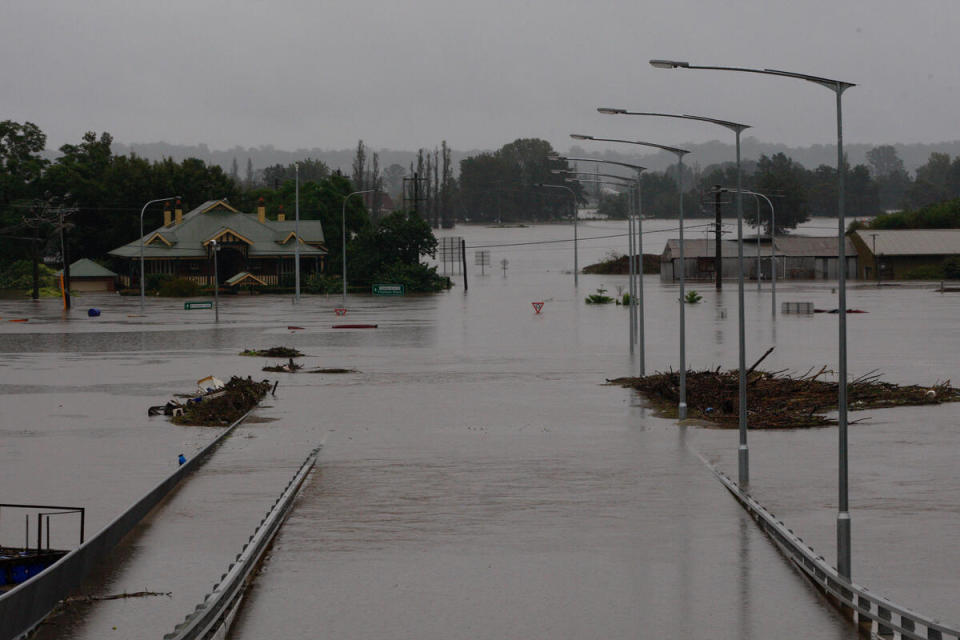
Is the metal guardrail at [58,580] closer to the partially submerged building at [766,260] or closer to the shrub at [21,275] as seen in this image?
the shrub at [21,275]

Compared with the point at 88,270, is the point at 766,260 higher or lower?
higher

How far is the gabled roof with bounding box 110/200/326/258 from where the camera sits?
130 m

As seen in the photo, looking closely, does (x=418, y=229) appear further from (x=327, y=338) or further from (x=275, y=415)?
(x=275, y=415)

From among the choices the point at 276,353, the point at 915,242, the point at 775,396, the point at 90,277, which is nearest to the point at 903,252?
the point at 915,242

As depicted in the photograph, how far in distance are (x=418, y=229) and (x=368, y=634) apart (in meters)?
118

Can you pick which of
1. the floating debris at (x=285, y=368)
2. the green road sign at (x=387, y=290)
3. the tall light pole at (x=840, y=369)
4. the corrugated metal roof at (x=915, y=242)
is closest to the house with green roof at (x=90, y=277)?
the green road sign at (x=387, y=290)

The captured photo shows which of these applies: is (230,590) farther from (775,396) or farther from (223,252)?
(223,252)

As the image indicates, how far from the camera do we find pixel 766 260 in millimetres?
150500

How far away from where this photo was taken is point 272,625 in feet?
47.7

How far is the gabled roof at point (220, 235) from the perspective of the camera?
425 feet

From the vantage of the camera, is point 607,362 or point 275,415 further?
point 607,362

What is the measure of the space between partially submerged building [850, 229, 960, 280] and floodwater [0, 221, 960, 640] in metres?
96.4

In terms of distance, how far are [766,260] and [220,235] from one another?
6567 cm

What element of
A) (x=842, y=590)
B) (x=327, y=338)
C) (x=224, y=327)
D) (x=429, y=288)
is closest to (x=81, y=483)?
(x=842, y=590)
